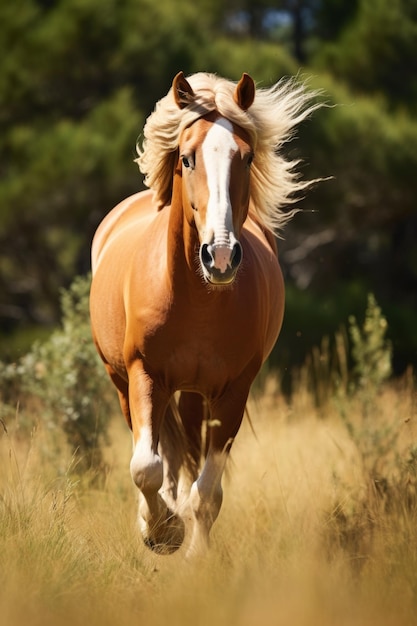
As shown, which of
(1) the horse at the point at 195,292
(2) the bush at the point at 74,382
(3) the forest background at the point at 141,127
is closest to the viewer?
(1) the horse at the point at 195,292

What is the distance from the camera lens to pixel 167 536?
424 centimetres

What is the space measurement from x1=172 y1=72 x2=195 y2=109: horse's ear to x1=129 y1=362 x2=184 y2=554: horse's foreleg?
3.49 ft

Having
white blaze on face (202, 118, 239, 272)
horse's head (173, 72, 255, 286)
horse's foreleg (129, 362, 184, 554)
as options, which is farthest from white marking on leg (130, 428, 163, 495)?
white blaze on face (202, 118, 239, 272)

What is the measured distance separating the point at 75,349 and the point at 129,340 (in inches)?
83.1

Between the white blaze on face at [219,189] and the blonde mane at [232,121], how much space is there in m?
0.14

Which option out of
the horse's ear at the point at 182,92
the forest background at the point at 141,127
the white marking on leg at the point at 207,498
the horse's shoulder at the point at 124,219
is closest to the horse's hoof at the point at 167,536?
the white marking on leg at the point at 207,498

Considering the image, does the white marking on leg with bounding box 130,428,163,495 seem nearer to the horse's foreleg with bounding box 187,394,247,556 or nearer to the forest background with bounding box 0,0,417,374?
the horse's foreleg with bounding box 187,394,247,556

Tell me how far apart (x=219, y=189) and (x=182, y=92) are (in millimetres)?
591

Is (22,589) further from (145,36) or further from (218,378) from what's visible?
(145,36)

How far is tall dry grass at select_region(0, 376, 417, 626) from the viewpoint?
9.70ft

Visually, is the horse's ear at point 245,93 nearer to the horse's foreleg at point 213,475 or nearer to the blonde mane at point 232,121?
the blonde mane at point 232,121

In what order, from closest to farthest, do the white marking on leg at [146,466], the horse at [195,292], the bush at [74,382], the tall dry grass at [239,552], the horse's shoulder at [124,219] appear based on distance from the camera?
1. the tall dry grass at [239,552]
2. the horse at [195,292]
3. the white marking on leg at [146,466]
4. the horse's shoulder at [124,219]
5. the bush at [74,382]

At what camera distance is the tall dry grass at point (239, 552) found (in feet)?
9.70

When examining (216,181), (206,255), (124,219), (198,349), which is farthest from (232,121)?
(124,219)
